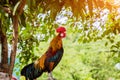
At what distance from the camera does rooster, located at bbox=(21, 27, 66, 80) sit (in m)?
3.06

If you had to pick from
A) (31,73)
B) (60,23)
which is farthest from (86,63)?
(31,73)

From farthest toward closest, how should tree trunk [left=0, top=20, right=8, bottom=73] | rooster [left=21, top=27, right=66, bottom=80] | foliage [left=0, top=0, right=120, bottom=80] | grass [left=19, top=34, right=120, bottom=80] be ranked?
grass [left=19, top=34, right=120, bottom=80] < rooster [left=21, top=27, right=66, bottom=80] < tree trunk [left=0, top=20, right=8, bottom=73] < foliage [left=0, top=0, right=120, bottom=80]

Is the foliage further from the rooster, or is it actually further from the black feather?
the black feather

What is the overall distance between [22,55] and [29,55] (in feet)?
0.26

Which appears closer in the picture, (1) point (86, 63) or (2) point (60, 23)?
(2) point (60, 23)

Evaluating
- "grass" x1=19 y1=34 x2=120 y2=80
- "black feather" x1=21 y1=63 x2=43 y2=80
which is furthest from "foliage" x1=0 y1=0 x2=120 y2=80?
"black feather" x1=21 y1=63 x2=43 y2=80

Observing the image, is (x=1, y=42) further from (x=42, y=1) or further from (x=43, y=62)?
(x=43, y=62)

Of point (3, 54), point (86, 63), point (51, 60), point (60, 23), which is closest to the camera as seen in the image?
point (3, 54)

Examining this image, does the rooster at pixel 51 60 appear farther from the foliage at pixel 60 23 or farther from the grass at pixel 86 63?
the grass at pixel 86 63

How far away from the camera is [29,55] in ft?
11.6

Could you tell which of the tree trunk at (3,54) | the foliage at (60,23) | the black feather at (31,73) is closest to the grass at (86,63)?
the foliage at (60,23)

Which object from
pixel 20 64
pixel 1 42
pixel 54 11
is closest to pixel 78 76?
pixel 20 64

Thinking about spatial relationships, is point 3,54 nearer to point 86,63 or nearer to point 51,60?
point 51,60

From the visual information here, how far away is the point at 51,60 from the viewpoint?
3070 mm
